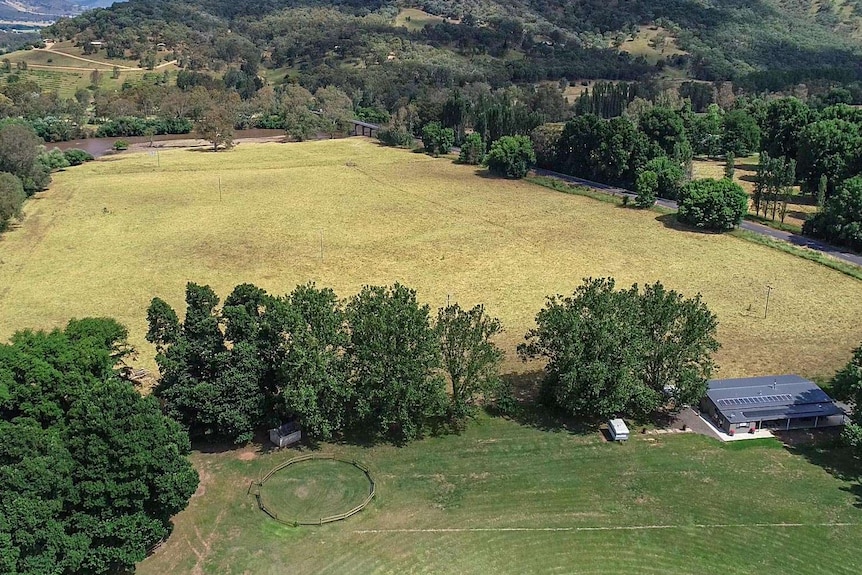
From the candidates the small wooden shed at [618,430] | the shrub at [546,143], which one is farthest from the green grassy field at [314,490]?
the shrub at [546,143]

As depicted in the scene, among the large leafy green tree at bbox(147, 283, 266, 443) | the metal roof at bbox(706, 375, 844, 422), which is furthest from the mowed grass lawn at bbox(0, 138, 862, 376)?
the large leafy green tree at bbox(147, 283, 266, 443)

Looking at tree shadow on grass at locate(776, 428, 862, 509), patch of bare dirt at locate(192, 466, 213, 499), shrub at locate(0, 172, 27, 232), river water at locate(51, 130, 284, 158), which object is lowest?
patch of bare dirt at locate(192, 466, 213, 499)

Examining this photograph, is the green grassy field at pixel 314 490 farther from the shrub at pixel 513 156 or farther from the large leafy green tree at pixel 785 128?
the large leafy green tree at pixel 785 128

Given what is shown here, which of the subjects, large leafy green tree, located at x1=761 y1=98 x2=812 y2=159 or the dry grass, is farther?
large leafy green tree, located at x1=761 y1=98 x2=812 y2=159

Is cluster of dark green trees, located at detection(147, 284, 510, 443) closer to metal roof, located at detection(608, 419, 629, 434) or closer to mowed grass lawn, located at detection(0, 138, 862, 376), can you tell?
metal roof, located at detection(608, 419, 629, 434)

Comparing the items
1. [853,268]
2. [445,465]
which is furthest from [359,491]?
[853,268]

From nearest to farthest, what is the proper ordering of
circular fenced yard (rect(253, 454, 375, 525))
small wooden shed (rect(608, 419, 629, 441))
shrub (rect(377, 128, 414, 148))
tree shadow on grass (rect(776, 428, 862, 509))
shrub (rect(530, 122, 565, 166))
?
circular fenced yard (rect(253, 454, 375, 525)) → tree shadow on grass (rect(776, 428, 862, 509)) → small wooden shed (rect(608, 419, 629, 441)) → shrub (rect(530, 122, 565, 166)) → shrub (rect(377, 128, 414, 148))
